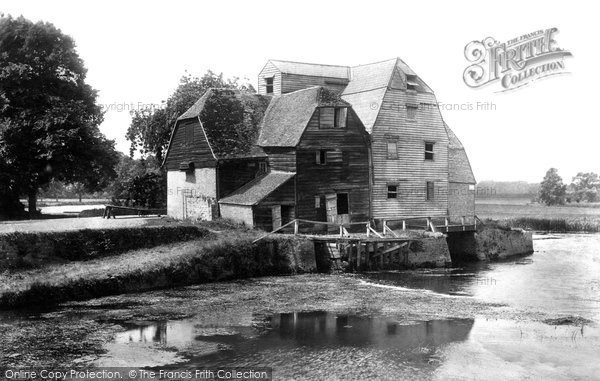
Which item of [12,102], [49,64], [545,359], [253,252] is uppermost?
[49,64]

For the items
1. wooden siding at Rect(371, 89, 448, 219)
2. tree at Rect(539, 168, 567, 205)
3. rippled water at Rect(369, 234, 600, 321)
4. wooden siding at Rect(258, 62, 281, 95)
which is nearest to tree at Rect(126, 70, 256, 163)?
wooden siding at Rect(258, 62, 281, 95)

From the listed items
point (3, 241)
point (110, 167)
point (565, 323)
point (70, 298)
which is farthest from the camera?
point (110, 167)

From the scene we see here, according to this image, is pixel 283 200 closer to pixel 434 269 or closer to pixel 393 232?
pixel 393 232

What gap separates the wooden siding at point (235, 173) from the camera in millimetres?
37219

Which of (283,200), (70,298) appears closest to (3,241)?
(70,298)

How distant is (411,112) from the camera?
4094 cm

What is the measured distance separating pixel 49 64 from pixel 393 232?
2737 cm

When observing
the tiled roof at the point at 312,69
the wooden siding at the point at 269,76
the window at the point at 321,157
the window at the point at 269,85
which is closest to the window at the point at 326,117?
the window at the point at 321,157

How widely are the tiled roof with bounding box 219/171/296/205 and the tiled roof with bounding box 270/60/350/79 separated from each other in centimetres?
1024

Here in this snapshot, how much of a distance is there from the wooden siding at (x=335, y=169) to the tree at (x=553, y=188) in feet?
254

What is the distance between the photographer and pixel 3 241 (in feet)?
82.9

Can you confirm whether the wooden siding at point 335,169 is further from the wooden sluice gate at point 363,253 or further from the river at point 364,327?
the river at point 364,327

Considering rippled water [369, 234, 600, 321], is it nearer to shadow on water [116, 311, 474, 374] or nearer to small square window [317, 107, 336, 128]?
shadow on water [116, 311, 474, 374]

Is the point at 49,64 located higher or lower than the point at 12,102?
higher
